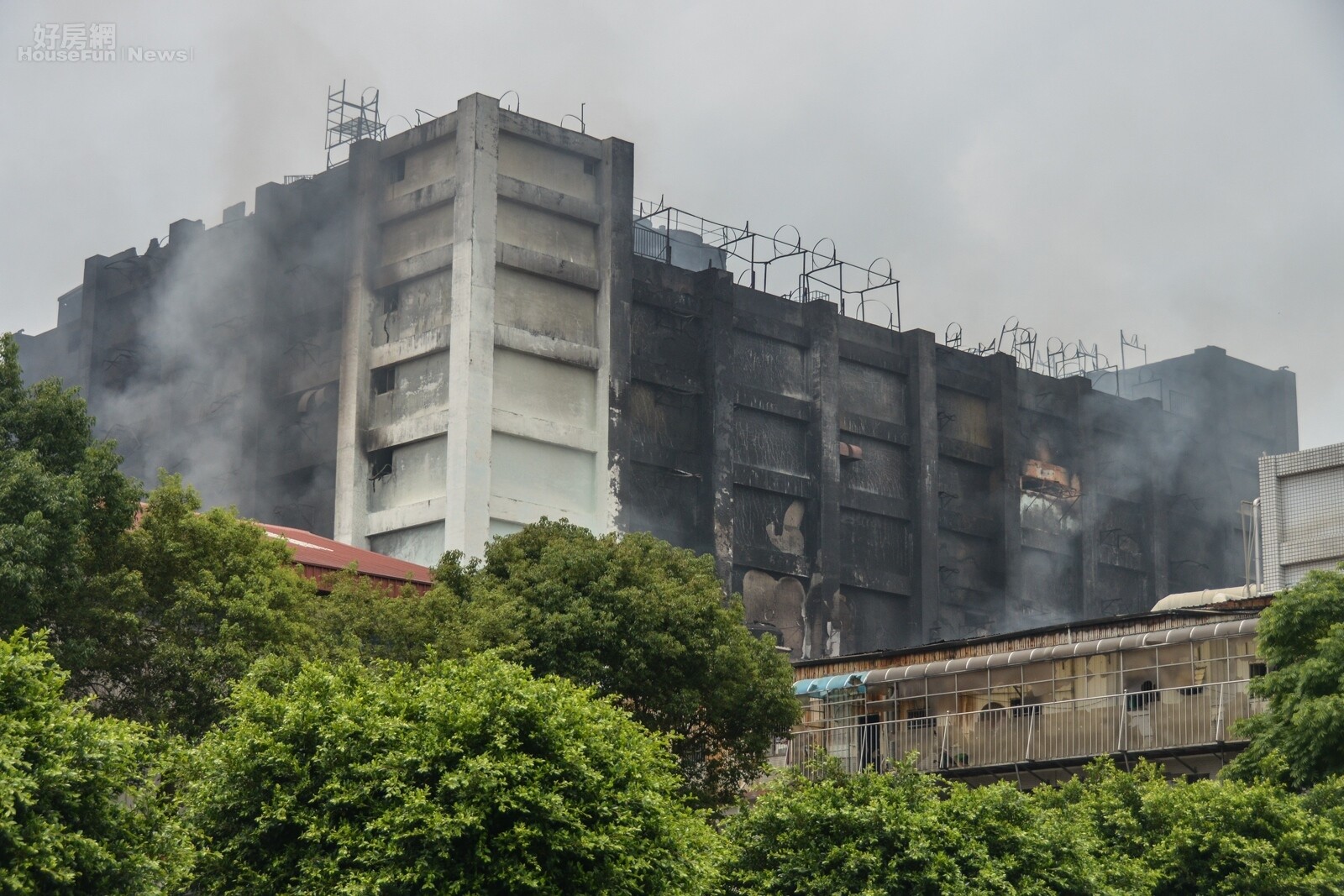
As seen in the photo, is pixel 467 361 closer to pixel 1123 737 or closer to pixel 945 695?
pixel 945 695

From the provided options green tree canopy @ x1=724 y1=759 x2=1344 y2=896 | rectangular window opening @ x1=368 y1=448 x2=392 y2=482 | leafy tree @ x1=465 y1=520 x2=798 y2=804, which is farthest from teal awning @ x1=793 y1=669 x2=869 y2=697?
rectangular window opening @ x1=368 y1=448 x2=392 y2=482

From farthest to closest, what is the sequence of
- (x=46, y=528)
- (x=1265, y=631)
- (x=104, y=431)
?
(x=104, y=431)
(x=1265, y=631)
(x=46, y=528)

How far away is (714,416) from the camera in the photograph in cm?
7344

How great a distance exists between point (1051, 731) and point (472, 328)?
29869 mm

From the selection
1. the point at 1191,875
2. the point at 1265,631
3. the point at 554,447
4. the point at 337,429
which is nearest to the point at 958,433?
the point at 554,447

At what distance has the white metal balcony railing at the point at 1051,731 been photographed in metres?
40.6

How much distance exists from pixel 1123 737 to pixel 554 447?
102ft

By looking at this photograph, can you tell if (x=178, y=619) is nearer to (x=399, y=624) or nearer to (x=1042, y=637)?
(x=399, y=624)

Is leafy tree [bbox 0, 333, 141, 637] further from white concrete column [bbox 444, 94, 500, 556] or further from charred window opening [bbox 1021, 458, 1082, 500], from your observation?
charred window opening [bbox 1021, 458, 1082, 500]

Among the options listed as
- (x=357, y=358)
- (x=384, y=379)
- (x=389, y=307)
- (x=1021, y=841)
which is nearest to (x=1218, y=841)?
(x=1021, y=841)

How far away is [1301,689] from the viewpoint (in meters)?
31.1

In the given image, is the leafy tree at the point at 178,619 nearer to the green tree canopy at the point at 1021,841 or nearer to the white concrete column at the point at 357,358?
the green tree canopy at the point at 1021,841

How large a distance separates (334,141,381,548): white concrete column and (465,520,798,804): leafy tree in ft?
83.8

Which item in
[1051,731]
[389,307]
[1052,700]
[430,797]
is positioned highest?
[389,307]
